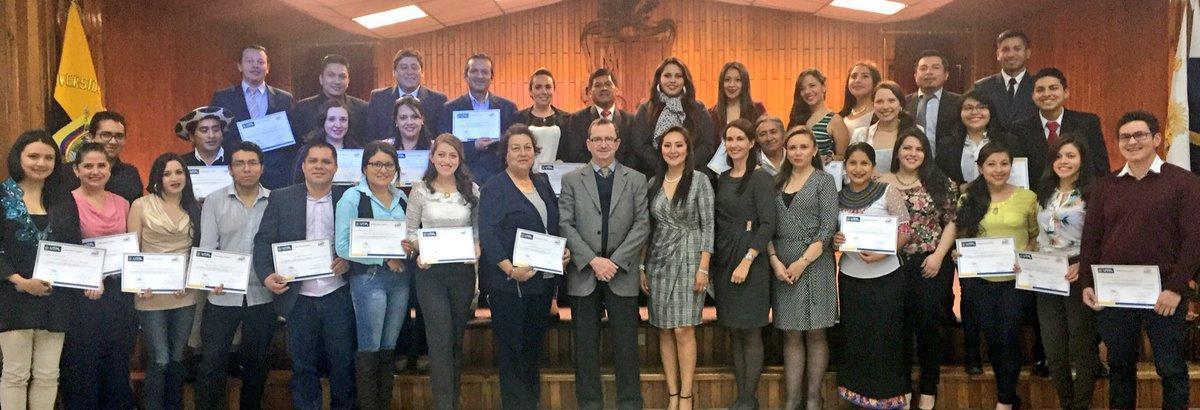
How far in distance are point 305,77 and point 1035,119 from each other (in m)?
9.08

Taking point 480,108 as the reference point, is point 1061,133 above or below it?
below

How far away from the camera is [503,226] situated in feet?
12.6

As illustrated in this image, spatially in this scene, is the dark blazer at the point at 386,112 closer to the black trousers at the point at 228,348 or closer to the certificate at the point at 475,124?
the certificate at the point at 475,124

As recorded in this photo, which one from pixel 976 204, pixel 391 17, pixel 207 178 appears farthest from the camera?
pixel 391 17

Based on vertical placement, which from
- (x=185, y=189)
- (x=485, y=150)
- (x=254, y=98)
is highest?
(x=254, y=98)

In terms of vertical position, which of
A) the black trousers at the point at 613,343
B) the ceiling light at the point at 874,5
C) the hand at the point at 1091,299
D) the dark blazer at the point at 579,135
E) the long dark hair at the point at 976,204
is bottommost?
the black trousers at the point at 613,343

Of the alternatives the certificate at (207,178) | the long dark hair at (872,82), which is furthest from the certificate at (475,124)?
the long dark hair at (872,82)

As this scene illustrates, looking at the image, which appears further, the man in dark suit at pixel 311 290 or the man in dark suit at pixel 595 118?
the man in dark suit at pixel 595 118

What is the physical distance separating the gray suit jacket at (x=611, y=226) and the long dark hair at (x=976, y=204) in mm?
1541

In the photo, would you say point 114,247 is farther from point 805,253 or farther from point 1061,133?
point 1061,133

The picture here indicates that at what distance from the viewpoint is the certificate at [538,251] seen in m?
3.73

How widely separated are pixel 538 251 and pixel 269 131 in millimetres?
2009

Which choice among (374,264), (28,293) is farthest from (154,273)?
(374,264)

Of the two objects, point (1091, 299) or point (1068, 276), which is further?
point (1068, 276)
